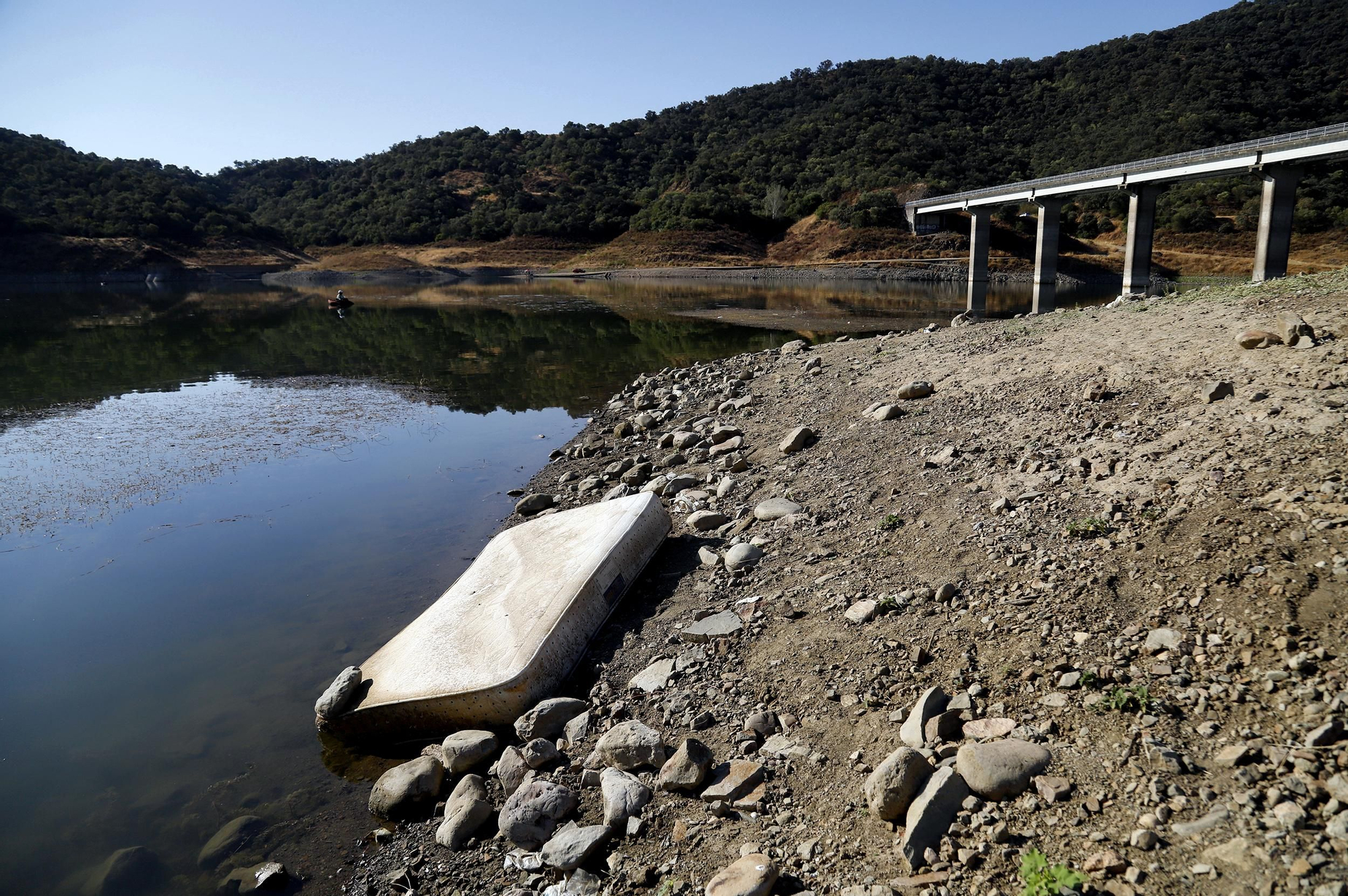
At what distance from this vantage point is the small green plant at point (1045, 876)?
10.3 feet

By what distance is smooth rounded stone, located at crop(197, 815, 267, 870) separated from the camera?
5.23 m

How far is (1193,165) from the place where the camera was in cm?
3828

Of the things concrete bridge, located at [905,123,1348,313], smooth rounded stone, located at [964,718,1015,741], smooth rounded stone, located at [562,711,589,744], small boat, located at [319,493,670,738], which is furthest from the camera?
concrete bridge, located at [905,123,1348,313]

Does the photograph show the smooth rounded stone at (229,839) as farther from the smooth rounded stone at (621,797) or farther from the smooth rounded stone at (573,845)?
the smooth rounded stone at (621,797)

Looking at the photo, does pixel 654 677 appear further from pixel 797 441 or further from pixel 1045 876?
pixel 797 441

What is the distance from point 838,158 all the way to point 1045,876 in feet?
338

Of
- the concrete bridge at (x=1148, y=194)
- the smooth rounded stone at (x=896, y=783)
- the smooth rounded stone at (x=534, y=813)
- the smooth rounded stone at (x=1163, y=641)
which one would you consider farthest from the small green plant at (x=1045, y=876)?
the concrete bridge at (x=1148, y=194)

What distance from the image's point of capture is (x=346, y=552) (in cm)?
1030

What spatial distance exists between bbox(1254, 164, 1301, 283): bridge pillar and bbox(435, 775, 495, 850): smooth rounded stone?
4098cm

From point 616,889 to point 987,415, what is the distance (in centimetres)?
692

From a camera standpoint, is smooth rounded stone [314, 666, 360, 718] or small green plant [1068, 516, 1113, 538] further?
smooth rounded stone [314, 666, 360, 718]

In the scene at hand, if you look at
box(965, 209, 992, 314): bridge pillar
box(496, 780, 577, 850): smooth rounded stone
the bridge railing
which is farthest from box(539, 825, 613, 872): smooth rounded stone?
box(965, 209, 992, 314): bridge pillar

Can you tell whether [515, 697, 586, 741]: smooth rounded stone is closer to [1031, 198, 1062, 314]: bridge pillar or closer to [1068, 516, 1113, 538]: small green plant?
[1068, 516, 1113, 538]: small green plant

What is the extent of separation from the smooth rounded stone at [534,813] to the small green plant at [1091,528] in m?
4.06
